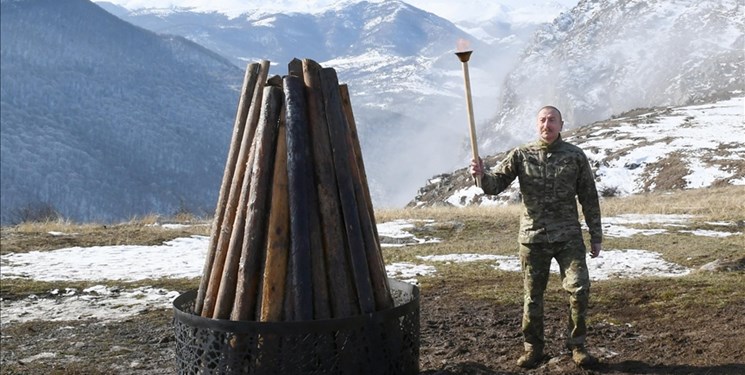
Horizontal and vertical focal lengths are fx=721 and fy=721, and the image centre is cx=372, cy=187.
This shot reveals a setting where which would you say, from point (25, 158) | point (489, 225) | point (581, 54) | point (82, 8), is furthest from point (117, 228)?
point (581, 54)

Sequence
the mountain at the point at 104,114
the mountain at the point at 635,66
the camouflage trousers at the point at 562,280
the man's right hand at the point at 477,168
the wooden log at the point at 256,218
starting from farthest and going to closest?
the mountain at the point at 635,66
the mountain at the point at 104,114
the camouflage trousers at the point at 562,280
the man's right hand at the point at 477,168
the wooden log at the point at 256,218

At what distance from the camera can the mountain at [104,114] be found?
98.8m

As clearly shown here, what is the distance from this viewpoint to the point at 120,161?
10981 centimetres

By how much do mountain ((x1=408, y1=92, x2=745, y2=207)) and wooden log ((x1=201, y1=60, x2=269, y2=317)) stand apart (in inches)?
1460

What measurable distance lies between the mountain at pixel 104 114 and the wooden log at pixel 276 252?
90.3 m

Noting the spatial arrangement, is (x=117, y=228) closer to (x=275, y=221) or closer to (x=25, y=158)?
(x=275, y=221)

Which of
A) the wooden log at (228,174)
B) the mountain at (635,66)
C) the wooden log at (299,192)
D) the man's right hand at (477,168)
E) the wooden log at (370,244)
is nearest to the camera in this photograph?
the wooden log at (299,192)

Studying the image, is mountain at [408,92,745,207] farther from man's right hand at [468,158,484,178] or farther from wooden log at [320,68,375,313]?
wooden log at [320,68,375,313]

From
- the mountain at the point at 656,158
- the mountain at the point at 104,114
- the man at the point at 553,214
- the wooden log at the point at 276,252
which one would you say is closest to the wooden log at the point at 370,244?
the wooden log at the point at 276,252

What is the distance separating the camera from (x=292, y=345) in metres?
4.30

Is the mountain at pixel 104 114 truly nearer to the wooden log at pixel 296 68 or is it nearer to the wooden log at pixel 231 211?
the wooden log at pixel 231 211

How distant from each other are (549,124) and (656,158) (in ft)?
147

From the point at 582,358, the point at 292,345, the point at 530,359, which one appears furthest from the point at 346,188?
the point at 582,358

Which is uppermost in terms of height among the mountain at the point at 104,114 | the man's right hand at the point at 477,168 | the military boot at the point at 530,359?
the mountain at the point at 104,114
